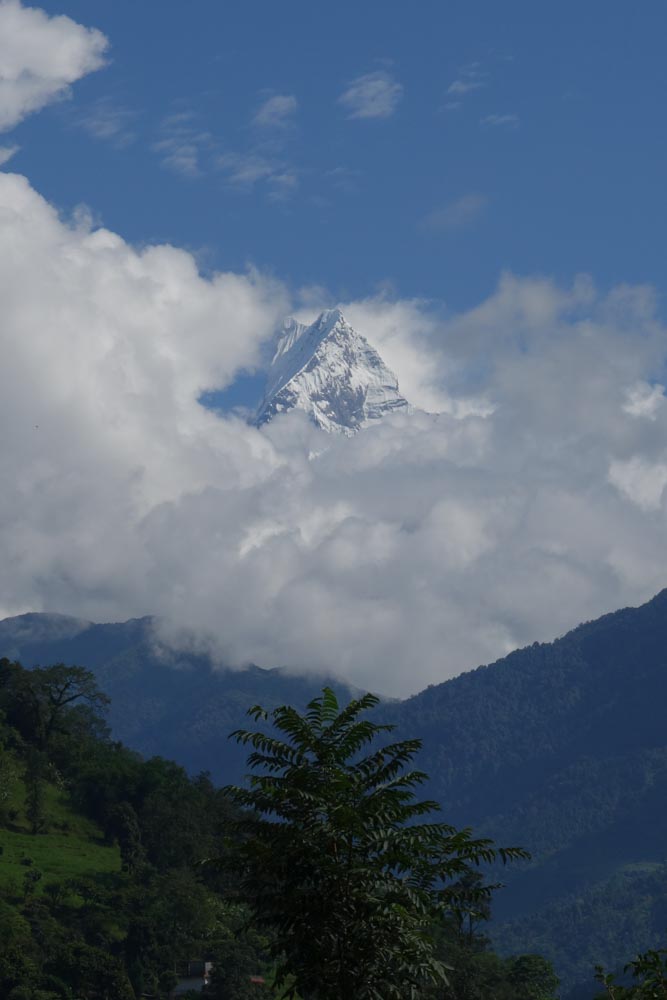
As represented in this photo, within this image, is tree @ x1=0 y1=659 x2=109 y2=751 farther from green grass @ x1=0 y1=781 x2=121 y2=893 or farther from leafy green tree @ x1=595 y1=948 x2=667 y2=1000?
leafy green tree @ x1=595 y1=948 x2=667 y2=1000

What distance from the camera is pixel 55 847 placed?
127 m

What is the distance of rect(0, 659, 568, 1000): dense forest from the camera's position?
311ft

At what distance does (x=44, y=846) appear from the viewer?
126 m

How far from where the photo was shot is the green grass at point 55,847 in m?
116

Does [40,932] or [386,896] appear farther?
[40,932]

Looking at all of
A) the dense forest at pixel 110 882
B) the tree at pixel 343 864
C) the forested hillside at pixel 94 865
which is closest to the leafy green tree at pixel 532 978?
the dense forest at pixel 110 882

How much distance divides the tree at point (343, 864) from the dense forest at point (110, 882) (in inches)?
1863

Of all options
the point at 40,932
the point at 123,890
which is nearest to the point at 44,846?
the point at 123,890

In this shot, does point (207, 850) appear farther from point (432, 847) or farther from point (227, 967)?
point (432, 847)

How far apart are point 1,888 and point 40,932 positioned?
8209 millimetres

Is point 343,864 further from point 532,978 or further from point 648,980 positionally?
point 532,978

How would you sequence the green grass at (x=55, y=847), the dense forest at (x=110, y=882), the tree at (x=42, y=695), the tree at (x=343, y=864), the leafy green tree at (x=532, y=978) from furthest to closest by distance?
the tree at (x=42, y=695) → the green grass at (x=55, y=847) → the leafy green tree at (x=532, y=978) → the dense forest at (x=110, y=882) → the tree at (x=343, y=864)

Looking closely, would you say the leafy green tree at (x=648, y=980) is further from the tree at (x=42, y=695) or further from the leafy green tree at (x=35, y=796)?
the tree at (x=42, y=695)

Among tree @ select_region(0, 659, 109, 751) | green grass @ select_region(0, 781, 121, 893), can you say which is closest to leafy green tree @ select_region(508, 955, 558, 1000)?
green grass @ select_region(0, 781, 121, 893)
